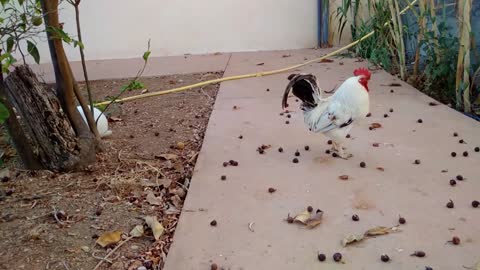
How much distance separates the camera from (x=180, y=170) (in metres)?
3.19

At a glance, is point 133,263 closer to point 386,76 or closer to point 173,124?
point 173,124

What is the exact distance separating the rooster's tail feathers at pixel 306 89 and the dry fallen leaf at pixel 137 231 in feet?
3.71

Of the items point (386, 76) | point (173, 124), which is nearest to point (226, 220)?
point (173, 124)

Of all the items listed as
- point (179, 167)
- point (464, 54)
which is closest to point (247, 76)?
point (464, 54)

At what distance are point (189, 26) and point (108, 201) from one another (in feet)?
15.5

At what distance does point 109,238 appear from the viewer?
2332 mm

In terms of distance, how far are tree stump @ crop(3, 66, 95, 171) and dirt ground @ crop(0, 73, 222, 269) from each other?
0.08 meters

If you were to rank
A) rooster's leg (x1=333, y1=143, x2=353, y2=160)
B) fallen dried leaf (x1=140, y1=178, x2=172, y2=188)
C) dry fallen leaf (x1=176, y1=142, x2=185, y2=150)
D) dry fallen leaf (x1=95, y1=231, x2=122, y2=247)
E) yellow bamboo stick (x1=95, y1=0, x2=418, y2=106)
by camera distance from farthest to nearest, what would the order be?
yellow bamboo stick (x1=95, y1=0, x2=418, y2=106) → dry fallen leaf (x1=176, y1=142, x2=185, y2=150) → rooster's leg (x1=333, y1=143, x2=353, y2=160) → fallen dried leaf (x1=140, y1=178, x2=172, y2=188) → dry fallen leaf (x1=95, y1=231, x2=122, y2=247)

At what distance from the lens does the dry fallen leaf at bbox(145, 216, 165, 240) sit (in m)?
2.37

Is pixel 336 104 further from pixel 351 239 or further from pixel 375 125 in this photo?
pixel 351 239

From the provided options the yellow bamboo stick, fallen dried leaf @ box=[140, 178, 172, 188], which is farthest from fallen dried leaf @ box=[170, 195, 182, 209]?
the yellow bamboo stick

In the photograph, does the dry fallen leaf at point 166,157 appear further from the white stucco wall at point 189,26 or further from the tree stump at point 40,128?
the white stucco wall at point 189,26

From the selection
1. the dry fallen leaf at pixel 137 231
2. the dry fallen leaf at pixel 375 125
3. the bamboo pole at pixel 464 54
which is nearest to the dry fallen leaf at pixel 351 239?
the dry fallen leaf at pixel 137 231

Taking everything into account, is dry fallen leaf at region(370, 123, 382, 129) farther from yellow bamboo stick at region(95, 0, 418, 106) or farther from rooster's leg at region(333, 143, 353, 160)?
yellow bamboo stick at region(95, 0, 418, 106)
